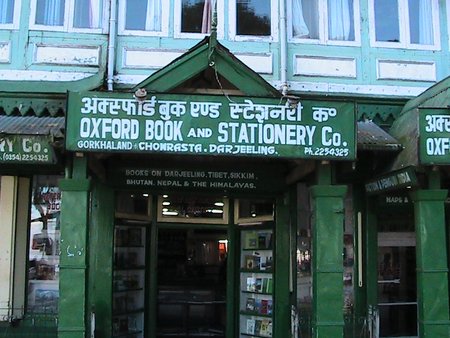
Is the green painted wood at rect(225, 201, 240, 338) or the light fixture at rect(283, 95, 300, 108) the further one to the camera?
the green painted wood at rect(225, 201, 240, 338)

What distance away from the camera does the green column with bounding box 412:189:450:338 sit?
26.1 feet

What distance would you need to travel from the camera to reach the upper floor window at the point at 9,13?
9.89 meters

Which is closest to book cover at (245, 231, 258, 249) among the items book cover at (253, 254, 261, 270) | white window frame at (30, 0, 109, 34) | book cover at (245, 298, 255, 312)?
book cover at (253, 254, 261, 270)

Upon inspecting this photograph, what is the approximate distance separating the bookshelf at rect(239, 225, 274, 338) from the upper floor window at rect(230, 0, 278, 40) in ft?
10.6

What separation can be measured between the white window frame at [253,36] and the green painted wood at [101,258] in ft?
10.7

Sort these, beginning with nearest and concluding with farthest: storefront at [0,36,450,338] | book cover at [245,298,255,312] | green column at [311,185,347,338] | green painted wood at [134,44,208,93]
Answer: storefront at [0,36,450,338]
green column at [311,185,347,338]
green painted wood at [134,44,208,93]
book cover at [245,298,255,312]

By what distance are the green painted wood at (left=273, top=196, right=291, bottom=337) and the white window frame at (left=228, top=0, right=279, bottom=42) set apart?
2666mm

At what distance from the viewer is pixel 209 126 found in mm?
7645

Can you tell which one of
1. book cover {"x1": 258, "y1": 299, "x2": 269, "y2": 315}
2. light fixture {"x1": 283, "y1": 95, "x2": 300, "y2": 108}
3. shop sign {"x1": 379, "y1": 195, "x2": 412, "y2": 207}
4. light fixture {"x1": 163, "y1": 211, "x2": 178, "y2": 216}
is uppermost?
light fixture {"x1": 283, "y1": 95, "x2": 300, "y2": 108}

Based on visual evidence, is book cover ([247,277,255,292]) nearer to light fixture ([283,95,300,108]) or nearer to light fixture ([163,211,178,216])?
light fixture ([163,211,178,216])

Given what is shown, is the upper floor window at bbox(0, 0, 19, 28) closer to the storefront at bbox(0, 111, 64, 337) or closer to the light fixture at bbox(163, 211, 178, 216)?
the storefront at bbox(0, 111, 64, 337)

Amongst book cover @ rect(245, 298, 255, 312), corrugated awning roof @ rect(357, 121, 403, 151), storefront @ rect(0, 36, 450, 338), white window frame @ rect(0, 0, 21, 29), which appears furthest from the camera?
book cover @ rect(245, 298, 255, 312)

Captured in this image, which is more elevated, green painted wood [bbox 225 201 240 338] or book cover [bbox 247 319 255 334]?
green painted wood [bbox 225 201 240 338]

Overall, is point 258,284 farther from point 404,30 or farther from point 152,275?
point 404,30
